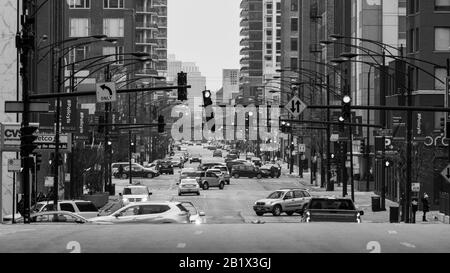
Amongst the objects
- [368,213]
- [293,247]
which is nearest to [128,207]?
[293,247]

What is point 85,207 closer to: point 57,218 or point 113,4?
point 57,218

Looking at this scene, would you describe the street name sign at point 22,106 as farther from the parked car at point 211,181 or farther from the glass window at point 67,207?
the parked car at point 211,181

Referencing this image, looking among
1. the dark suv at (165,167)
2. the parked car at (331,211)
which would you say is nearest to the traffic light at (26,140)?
the parked car at (331,211)

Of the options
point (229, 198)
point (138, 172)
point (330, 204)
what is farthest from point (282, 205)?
point (138, 172)

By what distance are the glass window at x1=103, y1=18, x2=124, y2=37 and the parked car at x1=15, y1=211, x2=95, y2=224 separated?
153 metres

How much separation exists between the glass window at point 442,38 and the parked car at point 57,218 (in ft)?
157

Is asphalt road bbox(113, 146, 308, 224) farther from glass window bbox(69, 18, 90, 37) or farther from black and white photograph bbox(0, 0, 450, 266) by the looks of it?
glass window bbox(69, 18, 90, 37)

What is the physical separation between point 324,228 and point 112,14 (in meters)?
173

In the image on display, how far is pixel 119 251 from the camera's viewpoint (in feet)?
47.9

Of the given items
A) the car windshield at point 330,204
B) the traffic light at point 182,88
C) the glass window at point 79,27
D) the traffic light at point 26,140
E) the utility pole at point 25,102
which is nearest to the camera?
the utility pole at point 25,102

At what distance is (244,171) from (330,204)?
92904 mm

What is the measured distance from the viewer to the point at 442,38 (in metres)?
80.0

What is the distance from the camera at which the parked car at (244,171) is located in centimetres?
13326

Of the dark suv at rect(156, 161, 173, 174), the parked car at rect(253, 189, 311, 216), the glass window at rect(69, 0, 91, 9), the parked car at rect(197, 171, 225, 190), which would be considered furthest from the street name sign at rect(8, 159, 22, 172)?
the glass window at rect(69, 0, 91, 9)
